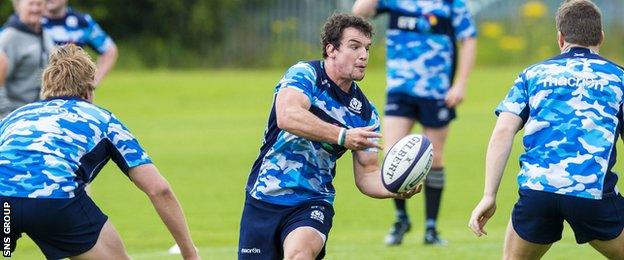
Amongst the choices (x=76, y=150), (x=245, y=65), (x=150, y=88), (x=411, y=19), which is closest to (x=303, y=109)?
(x=76, y=150)

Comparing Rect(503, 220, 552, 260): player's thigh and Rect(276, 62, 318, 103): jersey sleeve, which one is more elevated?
Rect(276, 62, 318, 103): jersey sleeve

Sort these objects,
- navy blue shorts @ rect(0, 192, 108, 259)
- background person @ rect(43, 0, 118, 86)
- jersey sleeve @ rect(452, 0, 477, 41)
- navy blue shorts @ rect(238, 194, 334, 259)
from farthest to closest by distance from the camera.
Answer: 1. background person @ rect(43, 0, 118, 86)
2. jersey sleeve @ rect(452, 0, 477, 41)
3. navy blue shorts @ rect(238, 194, 334, 259)
4. navy blue shorts @ rect(0, 192, 108, 259)

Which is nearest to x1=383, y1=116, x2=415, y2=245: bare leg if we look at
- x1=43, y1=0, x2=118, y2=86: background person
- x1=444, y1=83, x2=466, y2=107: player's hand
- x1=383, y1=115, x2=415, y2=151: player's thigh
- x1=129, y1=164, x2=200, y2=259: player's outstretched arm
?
x1=383, y1=115, x2=415, y2=151: player's thigh

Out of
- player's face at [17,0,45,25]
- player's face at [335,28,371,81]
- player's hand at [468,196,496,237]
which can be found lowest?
player's hand at [468,196,496,237]

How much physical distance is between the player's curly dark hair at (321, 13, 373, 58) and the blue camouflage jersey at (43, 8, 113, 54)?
4.32 metres

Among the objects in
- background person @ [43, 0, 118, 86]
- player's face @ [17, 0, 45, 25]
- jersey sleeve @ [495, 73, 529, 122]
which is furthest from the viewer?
background person @ [43, 0, 118, 86]

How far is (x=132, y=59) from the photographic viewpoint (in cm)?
3228

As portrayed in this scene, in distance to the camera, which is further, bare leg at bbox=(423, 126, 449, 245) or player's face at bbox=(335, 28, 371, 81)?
bare leg at bbox=(423, 126, 449, 245)

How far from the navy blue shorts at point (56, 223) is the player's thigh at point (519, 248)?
2.01 metres

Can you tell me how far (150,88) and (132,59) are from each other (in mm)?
4750

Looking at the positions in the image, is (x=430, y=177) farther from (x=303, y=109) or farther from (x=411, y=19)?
(x=303, y=109)

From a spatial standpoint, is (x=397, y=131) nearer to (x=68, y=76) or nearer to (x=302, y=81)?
(x=302, y=81)

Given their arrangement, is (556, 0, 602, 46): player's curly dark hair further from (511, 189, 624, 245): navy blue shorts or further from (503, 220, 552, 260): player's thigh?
(503, 220, 552, 260): player's thigh

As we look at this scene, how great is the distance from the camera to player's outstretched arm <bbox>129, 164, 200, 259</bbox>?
6293 mm
